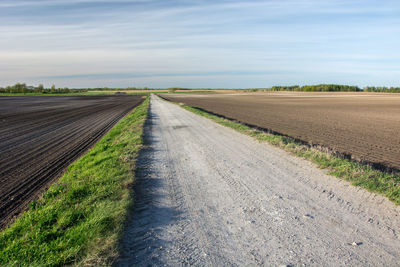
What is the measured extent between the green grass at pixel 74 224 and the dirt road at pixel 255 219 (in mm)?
289

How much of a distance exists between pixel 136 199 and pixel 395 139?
14.3m

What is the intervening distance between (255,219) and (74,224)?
3.09 meters

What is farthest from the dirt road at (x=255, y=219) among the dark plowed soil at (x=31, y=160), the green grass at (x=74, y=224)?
the dark plowed soil at (x=31, y=160)

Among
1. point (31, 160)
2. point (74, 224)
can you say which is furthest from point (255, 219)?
point (31, 160)

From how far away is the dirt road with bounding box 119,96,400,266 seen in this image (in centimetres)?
359

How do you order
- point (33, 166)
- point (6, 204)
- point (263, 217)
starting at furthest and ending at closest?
point (33, 166) < point (6, 204) < point (263, 217)

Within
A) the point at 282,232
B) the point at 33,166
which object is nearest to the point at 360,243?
the point at 282,232

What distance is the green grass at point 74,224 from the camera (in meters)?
3.48

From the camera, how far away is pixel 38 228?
14.1 feet

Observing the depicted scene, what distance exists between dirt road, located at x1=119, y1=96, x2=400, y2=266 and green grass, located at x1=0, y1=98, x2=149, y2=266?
0.29 meters

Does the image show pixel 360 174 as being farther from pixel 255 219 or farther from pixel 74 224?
pixel 74 224

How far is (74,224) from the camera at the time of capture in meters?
4.40

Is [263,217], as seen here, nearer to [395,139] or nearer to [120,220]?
[120,220]

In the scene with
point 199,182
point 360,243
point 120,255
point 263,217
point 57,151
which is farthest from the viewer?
point 57,151
